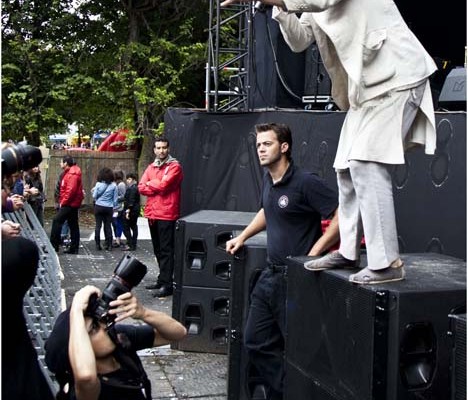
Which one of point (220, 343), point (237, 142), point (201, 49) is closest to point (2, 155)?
point (220, 343)

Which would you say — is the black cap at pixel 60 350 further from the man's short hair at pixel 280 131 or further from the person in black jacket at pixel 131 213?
the person in black jacket at pixel 131 213

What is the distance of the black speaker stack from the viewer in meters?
6.61

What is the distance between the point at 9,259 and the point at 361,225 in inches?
78.8

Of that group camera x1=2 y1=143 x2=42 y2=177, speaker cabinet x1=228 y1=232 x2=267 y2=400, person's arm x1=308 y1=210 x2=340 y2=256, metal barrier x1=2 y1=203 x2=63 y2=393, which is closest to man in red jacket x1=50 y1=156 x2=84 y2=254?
metal barrier x1=2 y1=203 x2=63 y2=393

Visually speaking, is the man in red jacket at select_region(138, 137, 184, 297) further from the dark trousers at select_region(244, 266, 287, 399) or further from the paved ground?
the dark trousers at select_region(244, 266, 287, 399)

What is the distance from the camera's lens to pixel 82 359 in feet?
8.90

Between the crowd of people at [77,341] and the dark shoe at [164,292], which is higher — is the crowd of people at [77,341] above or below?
above

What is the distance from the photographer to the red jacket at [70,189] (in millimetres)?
12680

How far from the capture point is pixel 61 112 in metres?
21.4

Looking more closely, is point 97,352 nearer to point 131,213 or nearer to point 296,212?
point 296,212

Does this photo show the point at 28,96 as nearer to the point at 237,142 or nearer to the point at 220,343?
the point at 237,142

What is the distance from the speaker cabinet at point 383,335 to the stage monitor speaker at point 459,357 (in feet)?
1.80

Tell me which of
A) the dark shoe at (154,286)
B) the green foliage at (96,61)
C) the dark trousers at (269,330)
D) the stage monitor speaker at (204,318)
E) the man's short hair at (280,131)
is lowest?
the dark shoe at (154,286)

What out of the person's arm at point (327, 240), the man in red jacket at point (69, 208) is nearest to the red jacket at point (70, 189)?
the man in red jacket at point (69, 208)
